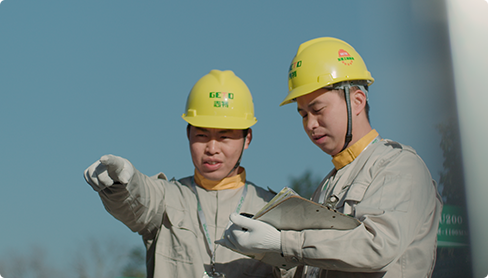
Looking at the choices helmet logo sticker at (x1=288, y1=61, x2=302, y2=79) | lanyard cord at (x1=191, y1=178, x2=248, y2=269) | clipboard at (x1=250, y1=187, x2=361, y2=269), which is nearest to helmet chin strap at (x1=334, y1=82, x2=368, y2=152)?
helmet logo sticker at (x1=288, y1=61, x2=302, y2=79)

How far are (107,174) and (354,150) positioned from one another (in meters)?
1.91

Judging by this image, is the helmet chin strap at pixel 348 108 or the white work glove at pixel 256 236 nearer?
the white work glove at pixel 256 236

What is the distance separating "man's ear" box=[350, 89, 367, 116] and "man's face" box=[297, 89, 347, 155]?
9 centimetres

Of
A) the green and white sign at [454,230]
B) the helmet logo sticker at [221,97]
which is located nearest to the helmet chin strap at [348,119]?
the helmet logo sticker at [221,97]

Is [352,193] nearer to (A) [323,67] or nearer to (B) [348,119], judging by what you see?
(B) [348,119]

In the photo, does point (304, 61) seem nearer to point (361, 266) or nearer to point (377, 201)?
point (377, 201)

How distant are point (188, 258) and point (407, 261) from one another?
205 centimetres

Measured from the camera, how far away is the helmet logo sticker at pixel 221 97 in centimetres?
457

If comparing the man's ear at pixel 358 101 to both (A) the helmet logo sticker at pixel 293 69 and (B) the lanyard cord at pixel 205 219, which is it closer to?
(A) the helmet logo sticker at pixel 293 69

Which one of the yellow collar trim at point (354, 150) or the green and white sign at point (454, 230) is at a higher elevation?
the yellow collar trim at point (354, 150)

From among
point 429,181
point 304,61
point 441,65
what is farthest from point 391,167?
point 441,65

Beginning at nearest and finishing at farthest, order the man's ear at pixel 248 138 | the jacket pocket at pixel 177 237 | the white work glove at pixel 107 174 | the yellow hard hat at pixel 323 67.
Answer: the white work glove at pixel 107 174, the yellow hard hat at pixel 323 67, the jacket pocket at pixel 177 237, the man's ear at pixel 248 138

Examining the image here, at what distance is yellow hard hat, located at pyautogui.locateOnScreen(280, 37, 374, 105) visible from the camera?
→ 3447 mm

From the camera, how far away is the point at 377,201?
8.66ft
